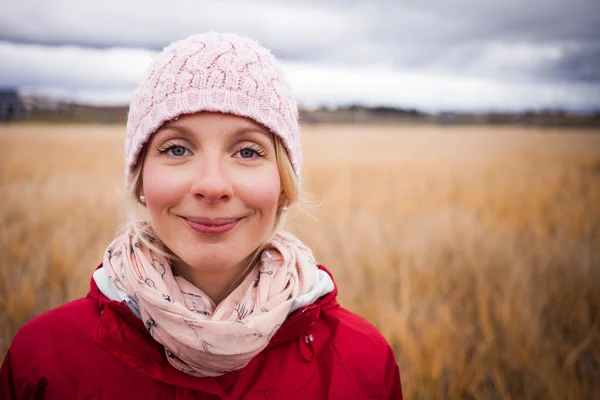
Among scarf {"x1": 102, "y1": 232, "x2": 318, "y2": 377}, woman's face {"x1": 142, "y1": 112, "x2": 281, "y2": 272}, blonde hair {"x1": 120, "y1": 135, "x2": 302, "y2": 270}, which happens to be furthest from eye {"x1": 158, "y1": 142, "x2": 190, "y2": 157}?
scarf {"x1": 102, "y1": 232, "x2": 318, "y2": 377}

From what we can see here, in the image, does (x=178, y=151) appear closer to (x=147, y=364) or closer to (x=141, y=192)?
(x=141, y=192)

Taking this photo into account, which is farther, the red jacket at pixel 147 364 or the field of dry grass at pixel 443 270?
the field of dry grass at pixel 443 270

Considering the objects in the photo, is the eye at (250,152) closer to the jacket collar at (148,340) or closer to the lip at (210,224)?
the lip at (210,224)

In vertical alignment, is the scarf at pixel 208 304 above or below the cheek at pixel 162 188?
below

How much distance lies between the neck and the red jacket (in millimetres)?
247

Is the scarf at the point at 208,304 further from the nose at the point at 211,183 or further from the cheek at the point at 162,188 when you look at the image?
the nose at the point at 211,183

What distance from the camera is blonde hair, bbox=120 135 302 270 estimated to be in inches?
60.0

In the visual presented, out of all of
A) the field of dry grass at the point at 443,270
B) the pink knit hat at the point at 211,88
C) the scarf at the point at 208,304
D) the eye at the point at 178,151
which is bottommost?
the field of dry grass at the point at 443,270

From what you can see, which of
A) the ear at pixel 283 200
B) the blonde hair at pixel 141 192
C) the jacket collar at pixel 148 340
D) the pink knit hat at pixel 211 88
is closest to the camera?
the jacket collar at pixel 148 340

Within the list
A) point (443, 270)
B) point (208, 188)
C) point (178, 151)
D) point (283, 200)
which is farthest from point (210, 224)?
point (443, 270)

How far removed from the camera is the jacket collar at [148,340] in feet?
4.22

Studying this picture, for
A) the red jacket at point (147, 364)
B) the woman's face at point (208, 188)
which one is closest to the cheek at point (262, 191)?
the woman's face at point (208, 188)

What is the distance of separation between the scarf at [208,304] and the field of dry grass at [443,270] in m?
0.46

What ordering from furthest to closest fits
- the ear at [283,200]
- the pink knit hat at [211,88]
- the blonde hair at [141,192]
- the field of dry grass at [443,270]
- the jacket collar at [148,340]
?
the field of dry grass at [443,270] < the ear at [283,200] < the blonde hair at [141,192] < the pink knit hat at [211,88] < the jacket collar at [148,340]
